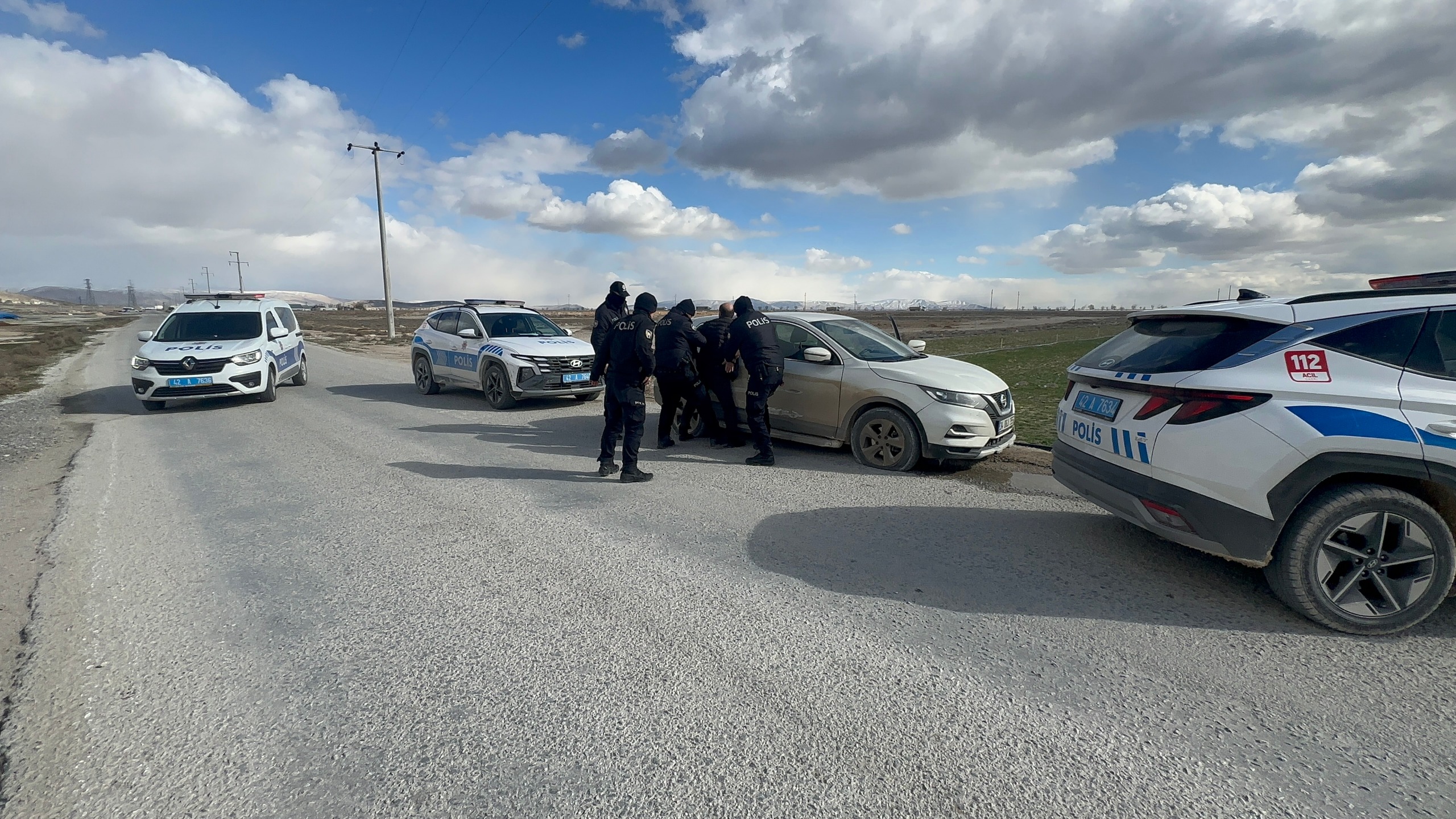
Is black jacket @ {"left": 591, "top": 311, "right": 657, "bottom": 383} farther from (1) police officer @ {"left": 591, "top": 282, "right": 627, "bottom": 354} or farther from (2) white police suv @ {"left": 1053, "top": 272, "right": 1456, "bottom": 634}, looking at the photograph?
(2) white police suv @ {"left": 1053, "top": 272, "right": 1456, "bottom": 634}

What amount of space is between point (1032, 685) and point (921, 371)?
4323mm

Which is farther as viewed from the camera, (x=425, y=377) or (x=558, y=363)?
(x=425, y=377)

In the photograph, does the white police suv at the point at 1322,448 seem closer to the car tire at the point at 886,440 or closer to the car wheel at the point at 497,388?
the car tire at the point at 886,440

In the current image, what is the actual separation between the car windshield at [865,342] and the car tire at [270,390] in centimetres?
918

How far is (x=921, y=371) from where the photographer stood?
6.94 metres

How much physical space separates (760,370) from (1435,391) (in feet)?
15.8

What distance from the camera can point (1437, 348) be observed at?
3316 millimetres

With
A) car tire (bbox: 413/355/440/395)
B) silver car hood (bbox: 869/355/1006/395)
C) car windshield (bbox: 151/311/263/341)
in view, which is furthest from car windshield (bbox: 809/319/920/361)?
car windshield (bbox: 151/311/263/341)

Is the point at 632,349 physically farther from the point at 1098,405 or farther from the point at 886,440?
the point at 1098,405

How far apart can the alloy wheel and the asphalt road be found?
0.19 m

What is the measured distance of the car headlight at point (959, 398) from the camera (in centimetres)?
658

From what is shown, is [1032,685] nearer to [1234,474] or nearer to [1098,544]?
[1234,474]

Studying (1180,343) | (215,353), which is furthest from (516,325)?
(1180,343)

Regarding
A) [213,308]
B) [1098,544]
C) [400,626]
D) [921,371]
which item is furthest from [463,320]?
[1098,544]
